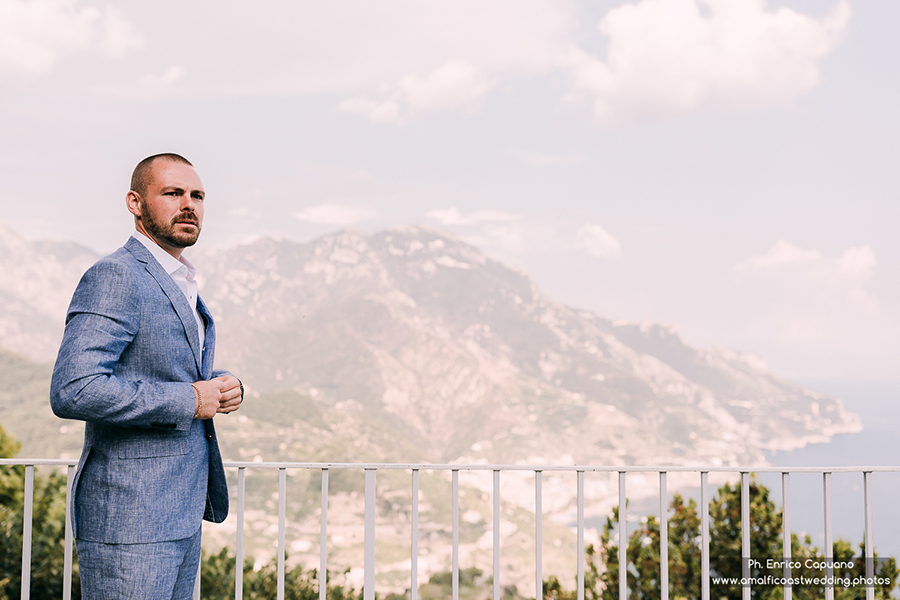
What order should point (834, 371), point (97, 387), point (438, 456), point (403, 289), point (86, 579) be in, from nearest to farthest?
point (97, 387)
point (86, 579)
point (438, 456)
point (403, 289)
point (834, 371)

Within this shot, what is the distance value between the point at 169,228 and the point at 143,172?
0.14 m

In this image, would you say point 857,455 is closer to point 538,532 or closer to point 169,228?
point 538,532

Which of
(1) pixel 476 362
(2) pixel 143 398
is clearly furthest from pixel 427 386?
(2) pixel 143 398

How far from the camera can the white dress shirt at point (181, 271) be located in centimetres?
145

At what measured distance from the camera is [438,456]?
60094 millimetres

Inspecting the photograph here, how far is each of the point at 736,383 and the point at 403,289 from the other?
48.2 meters

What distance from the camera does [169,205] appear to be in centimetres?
143

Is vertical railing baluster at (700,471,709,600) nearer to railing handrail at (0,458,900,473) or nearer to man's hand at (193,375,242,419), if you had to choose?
railing handrail at (0,458,900,473)

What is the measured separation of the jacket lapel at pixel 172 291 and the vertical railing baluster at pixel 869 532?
8.11ft

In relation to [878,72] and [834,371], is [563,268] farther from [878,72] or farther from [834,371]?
[834,371]

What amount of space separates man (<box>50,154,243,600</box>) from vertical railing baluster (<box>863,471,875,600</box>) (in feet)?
7.77

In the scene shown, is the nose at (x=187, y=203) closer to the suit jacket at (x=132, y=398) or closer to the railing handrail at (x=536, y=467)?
the suit jacket at (x=132, y=398)

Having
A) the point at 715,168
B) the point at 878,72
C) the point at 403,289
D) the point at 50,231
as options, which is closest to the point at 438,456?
the point at 403,289

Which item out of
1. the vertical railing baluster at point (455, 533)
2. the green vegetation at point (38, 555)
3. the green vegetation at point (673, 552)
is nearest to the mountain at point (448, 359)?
the green vegetation at point (38, 555)
